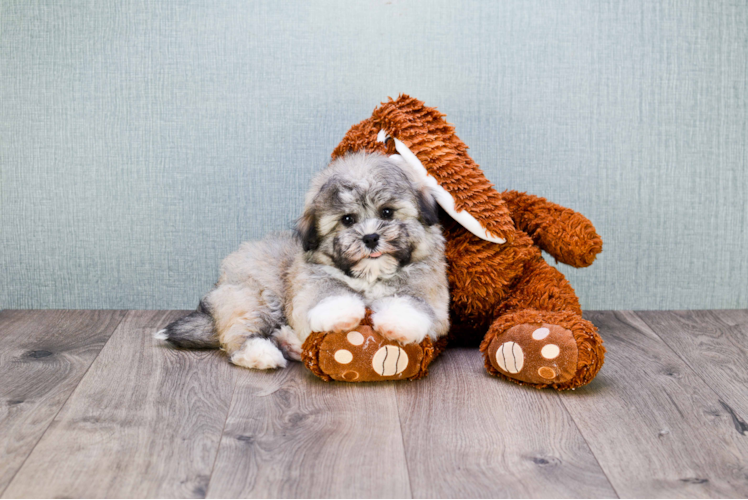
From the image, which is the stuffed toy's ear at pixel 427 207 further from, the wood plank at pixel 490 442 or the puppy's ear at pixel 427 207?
the wood plank at pixel 490 442

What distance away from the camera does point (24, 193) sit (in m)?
2.38

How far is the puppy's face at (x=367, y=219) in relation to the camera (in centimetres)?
171

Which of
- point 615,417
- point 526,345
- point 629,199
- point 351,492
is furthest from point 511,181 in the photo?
point 351,492

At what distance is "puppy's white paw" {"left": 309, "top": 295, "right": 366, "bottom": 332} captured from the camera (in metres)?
1.67

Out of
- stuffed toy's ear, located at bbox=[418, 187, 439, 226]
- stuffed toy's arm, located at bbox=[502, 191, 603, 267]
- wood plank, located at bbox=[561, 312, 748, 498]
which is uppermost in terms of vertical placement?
stuffed toy's ear, located at bbox=[418, 187, 439, 226]

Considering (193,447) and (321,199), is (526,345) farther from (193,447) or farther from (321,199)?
(193,447)

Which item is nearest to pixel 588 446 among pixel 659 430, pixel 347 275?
pixel 659 430

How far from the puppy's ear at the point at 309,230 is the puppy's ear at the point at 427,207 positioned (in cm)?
28

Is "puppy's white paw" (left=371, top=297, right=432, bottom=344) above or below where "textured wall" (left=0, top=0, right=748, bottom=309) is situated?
below

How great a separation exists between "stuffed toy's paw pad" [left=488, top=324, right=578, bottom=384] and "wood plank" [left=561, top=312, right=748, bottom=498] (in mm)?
78

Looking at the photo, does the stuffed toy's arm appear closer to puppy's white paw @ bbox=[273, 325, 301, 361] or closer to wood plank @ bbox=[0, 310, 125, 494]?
puppy's white paw @ bbox=[273, 325, 301, 361]

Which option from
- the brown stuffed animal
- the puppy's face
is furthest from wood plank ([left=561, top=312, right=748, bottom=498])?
the puppy's face

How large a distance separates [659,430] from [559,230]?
27.5 inches

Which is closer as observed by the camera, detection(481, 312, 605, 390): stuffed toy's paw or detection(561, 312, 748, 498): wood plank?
detection(561, 312, 748, 498): wood plank
